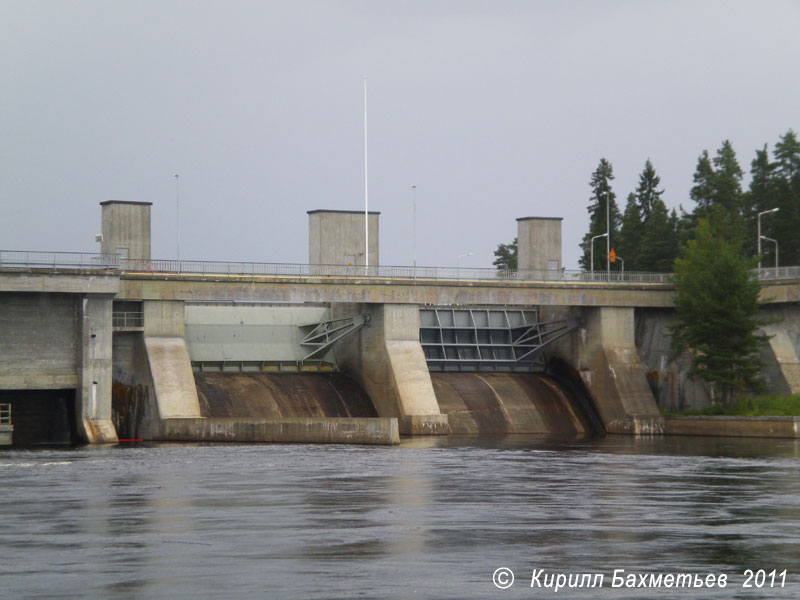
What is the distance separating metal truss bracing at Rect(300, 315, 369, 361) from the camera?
7094 cm

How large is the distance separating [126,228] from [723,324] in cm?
3410

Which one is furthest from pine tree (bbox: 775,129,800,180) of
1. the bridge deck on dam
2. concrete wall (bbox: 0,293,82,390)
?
concrete wall (bbox: 0,293,82,390)

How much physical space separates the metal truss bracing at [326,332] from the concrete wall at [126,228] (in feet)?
36.8

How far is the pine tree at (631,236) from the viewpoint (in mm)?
128625

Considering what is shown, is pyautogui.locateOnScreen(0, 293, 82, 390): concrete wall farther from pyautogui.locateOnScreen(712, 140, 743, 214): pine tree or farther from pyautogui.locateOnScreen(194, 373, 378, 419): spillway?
pyautogui.locateOnScreen(712, 140, 743, 214): pine tree

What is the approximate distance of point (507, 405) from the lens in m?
72.6

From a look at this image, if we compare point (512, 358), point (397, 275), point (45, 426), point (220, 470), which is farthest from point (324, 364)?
point (220, 470)

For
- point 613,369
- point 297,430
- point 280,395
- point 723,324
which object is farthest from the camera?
point 613,369

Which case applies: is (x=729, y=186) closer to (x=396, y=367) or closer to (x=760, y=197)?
(x=760, y=197)

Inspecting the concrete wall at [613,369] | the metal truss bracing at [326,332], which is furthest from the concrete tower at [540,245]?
the metal truss bracing at [326,332]

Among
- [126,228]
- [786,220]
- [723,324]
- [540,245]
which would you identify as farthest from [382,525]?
[786,220]

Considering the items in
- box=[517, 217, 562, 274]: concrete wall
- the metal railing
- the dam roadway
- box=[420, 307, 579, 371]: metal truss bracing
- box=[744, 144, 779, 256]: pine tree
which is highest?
box=[744, 144, 779, 256]: pine tree

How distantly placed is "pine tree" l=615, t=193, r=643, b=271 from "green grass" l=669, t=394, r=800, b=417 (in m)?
55.6

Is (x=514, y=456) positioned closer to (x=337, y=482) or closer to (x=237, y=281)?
(x=337, y=482)
